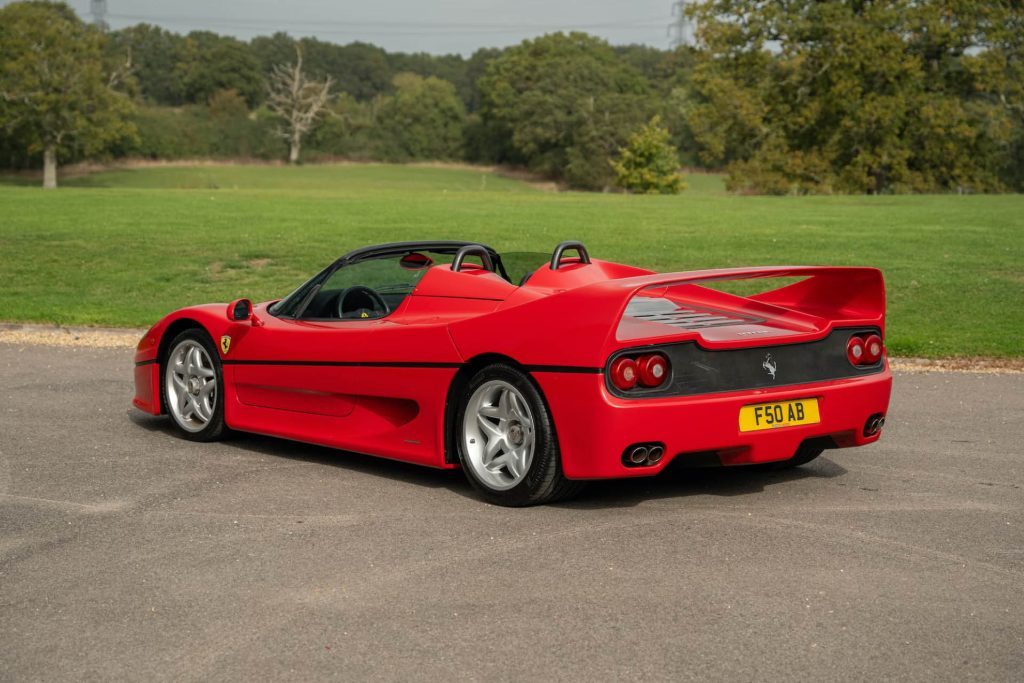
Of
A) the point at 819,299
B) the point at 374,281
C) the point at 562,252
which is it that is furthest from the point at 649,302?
the point at 374,281

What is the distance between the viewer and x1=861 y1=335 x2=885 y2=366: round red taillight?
6305mm

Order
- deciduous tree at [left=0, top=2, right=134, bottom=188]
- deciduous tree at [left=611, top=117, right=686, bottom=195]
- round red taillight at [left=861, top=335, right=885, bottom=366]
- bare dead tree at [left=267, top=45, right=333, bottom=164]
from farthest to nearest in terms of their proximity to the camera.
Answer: bare dead tree at [left=267, top=45, right=333, bottom=164]
deciduous tree at [left=611, top=117, right=686, bottom=195]
deciduous tree at [left=0, top=2, right=134, bottom=188]
round red taillight at [left=861, top=335, right=885, bottom=366]

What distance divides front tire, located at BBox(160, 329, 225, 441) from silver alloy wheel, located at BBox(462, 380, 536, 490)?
208cm

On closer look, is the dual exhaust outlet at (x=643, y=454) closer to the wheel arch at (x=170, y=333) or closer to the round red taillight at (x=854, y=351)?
the round red taillight at (x=854, y=351)

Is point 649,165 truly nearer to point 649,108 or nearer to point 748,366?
point 649,108

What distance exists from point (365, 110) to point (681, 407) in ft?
369

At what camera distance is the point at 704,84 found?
189 feet

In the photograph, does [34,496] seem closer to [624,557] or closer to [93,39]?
[624,557]

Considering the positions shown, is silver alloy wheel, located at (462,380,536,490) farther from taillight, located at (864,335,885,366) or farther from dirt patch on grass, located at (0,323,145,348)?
dirt patch on grass, located at (0,323,145,348)

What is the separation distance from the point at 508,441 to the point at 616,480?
2.65 feet

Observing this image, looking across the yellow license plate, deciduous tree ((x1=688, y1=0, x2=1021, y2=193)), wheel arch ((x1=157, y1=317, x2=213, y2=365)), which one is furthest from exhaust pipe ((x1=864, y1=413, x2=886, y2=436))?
deciduous tree ((x1=688, y1=0, x2=1021, y2=193))

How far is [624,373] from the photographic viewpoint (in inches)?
216

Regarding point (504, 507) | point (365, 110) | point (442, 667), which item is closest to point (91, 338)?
point (504, 507)

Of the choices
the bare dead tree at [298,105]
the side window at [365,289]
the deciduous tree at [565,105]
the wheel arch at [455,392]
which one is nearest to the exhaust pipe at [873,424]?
the wheel arch at [455,392]
